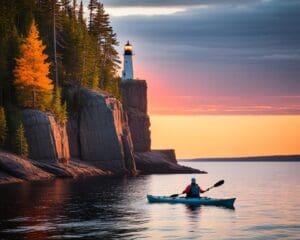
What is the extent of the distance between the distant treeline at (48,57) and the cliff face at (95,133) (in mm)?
3669

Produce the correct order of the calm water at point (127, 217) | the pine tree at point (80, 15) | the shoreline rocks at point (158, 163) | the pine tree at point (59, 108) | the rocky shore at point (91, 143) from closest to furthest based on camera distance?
the calm water at point (127, 217) → the rocky shore at point (91, 143) → the pine tree at point (59, 108) → the pine tree at point (80, 15) → the shoreline rocks at point (158, 163)

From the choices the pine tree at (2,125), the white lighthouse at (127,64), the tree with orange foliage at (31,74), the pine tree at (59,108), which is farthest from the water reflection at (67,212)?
the white lighthouse at (127,64)

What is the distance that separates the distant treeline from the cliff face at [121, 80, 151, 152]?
4349mm

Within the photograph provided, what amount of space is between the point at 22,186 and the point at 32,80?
81.0 feet

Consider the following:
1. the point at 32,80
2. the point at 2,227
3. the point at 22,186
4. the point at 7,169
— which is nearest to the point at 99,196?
the point at 22,186

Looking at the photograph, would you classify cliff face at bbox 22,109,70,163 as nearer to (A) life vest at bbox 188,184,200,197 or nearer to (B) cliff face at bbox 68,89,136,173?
(B) cliff face at bbox 68,89,136,173

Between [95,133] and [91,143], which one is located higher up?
[95,133]

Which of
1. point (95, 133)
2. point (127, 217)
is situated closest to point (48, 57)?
point (95, 133)

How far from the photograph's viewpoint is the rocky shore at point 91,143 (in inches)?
4022

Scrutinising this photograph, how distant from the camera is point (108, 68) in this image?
144250mm

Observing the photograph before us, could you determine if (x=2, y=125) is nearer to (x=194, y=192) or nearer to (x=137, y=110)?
(x=194, y=192)

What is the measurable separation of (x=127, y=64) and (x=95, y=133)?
39150 mm

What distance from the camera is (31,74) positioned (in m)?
107

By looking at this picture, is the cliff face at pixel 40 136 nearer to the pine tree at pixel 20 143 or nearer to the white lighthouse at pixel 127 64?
the pine tree at pixel 20 143
